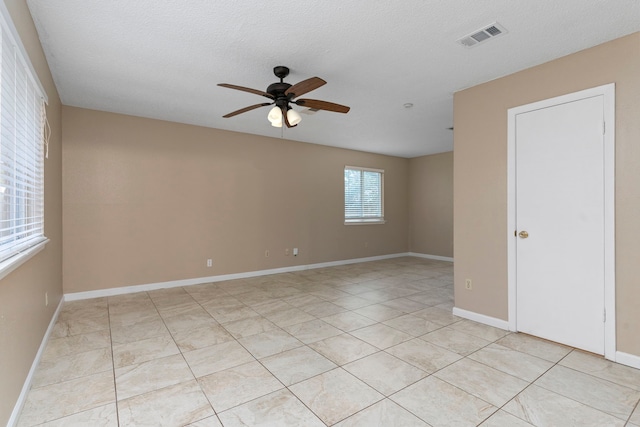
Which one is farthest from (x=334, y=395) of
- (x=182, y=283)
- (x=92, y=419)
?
(x=182, y=283)

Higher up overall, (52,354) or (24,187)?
(24,187)

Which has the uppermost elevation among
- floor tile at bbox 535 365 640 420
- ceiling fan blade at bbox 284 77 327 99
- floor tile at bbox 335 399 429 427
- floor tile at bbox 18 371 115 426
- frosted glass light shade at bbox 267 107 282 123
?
ceiling fan blade at bbox 284 77 327 99

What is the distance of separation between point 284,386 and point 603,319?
2.64 metres

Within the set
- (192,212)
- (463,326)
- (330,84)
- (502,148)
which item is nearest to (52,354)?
(192,212)

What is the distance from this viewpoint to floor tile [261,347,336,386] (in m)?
2.27

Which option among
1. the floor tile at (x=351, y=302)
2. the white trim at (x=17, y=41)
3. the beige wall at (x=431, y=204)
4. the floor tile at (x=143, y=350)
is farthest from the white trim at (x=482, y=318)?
the white trim at (x=17, y=41)

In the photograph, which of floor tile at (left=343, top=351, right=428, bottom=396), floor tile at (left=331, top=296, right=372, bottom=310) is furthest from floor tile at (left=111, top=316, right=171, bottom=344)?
floor tile at (left=331, top=296, right=372, bottom=310)

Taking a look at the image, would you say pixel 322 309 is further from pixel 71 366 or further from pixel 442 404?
pixel 71 366

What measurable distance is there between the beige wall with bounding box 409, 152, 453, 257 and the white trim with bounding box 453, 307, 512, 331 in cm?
399

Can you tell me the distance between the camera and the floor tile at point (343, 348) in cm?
256

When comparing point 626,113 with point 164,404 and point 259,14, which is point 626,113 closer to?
point 259,14

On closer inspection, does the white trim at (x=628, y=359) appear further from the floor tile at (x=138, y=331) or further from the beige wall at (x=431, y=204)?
the beige wall at (x=431, y=204)

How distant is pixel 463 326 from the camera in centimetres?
325

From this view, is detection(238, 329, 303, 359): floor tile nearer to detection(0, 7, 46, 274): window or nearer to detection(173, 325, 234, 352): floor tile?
detection(173, 325, 234, 352): floor tile
